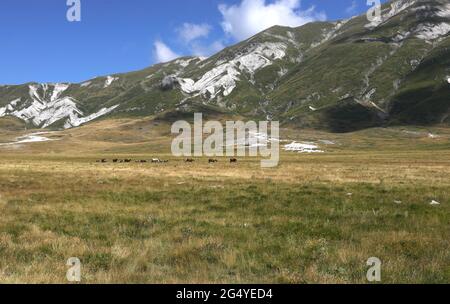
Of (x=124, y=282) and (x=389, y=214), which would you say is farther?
(x=389, y=214)

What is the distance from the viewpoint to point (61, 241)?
13961 millimetres

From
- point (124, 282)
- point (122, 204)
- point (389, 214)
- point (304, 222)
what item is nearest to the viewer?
point (124, 282)

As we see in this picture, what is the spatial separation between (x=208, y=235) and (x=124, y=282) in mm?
5468

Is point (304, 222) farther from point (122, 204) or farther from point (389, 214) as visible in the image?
point (122, 204)

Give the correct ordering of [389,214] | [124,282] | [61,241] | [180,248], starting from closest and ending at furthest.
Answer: [124,282], [180,248], [61,241], [389,214]

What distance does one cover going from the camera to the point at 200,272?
35.3 feet

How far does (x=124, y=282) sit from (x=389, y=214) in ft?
42.5

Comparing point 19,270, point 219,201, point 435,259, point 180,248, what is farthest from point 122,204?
point 435,259

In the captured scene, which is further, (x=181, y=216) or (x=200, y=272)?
(x=181, y=216)

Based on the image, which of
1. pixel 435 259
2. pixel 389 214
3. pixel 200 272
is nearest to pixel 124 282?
pixel 200 272
